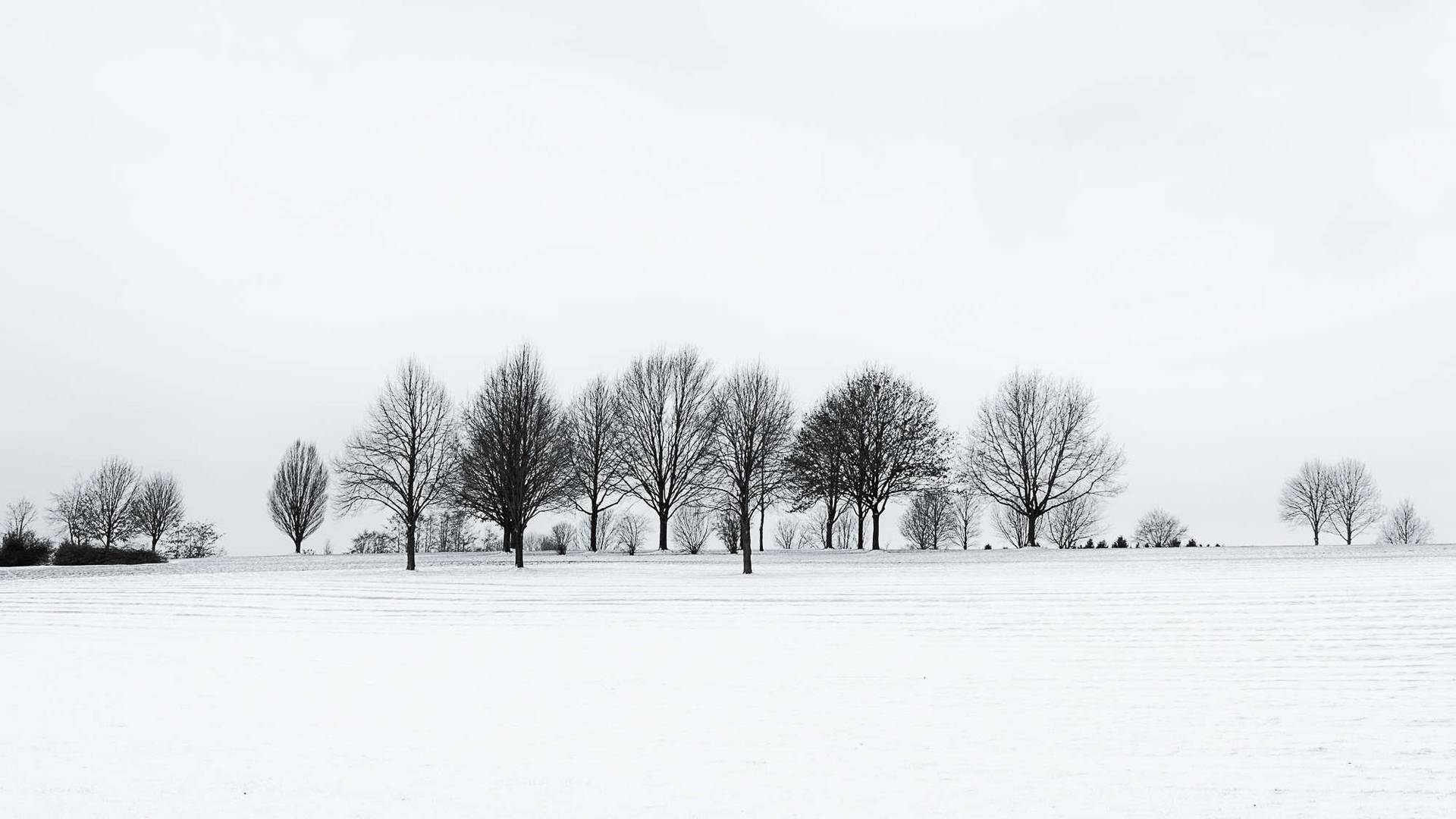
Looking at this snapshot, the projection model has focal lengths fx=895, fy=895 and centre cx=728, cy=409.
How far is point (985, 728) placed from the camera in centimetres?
947

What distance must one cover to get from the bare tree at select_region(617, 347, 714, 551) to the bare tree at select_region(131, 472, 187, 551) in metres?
35.8

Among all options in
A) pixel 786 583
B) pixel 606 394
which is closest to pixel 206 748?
pixel 786 583

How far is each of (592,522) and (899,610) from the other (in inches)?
1403

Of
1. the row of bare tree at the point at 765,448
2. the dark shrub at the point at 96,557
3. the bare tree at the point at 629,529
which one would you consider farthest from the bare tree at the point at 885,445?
the dark shrub at the point at 96,557

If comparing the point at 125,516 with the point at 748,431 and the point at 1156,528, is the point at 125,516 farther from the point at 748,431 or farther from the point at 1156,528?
the point at 1156,528

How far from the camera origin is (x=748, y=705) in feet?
34.9

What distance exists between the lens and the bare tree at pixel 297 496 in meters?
67.3

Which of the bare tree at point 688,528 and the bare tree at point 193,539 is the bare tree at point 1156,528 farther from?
the bare tree at point 193,539

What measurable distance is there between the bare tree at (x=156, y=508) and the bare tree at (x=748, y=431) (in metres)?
41.7

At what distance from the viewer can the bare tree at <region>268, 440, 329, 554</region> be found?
6731 centimetres

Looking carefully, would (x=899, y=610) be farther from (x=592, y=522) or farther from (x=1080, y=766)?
(x=592, y=522)

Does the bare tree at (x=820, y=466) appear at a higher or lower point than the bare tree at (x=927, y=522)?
higher

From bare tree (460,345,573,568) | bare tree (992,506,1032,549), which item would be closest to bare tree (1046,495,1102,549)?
bare tree (992,506,1032,549)

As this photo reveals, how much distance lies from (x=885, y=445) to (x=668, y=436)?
522 inches
